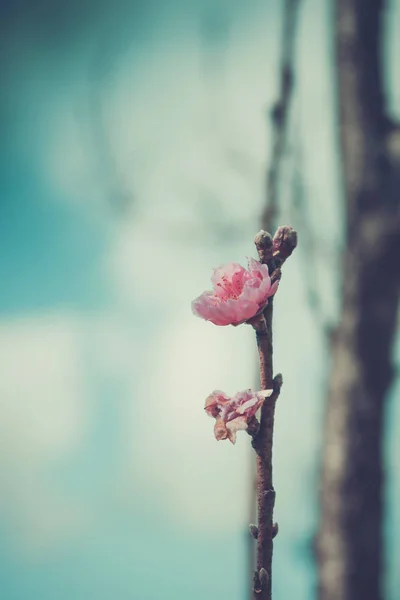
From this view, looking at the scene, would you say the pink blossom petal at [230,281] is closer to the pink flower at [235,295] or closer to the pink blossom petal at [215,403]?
the pink flower at [235,295]

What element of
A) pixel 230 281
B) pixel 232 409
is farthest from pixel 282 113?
pixel 232 409

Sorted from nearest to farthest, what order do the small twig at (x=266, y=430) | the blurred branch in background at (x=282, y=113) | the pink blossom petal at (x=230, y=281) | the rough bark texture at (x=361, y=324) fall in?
1. the small twig at (x=266, y=430)
2. the pink blossom petal at (x=230, y=281)
3. the blurred branch in background at (x=282, y=113)
4. the rough bark texture at (x=361, y=324)

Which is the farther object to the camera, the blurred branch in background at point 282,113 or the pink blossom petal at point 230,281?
the blurred branch in background at point 282,113

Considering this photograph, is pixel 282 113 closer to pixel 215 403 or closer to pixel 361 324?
pixel 215 403

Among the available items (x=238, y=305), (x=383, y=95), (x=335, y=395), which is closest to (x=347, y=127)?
(x=383, y=95)

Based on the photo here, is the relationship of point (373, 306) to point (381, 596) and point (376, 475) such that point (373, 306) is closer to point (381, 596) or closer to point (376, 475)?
point (376, 475)

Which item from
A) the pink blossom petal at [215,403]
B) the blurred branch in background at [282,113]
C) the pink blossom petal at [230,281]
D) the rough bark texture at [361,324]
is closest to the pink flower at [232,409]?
the pink blossom petal at [215,403]
